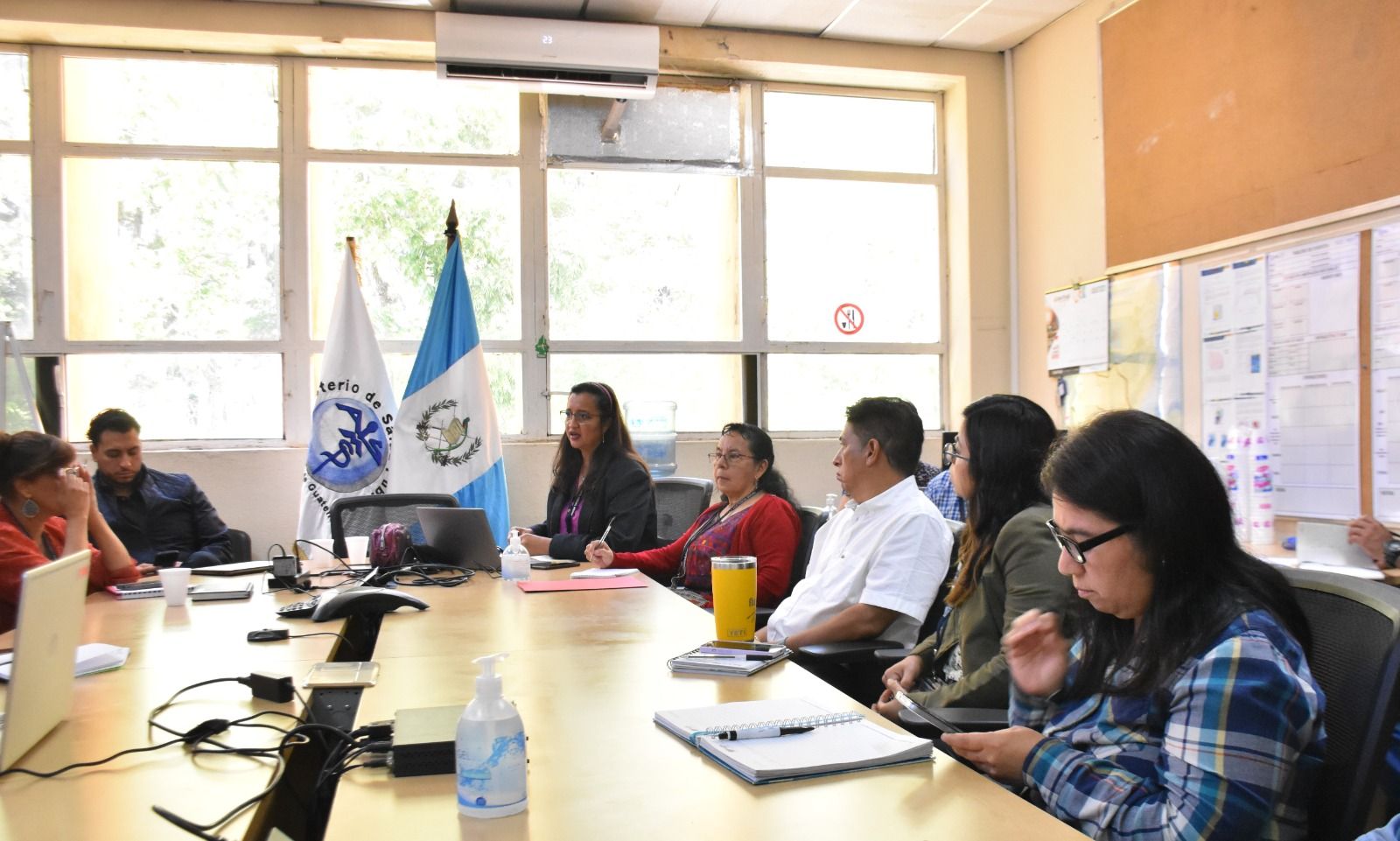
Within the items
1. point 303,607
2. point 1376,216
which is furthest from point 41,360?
point 1376,216

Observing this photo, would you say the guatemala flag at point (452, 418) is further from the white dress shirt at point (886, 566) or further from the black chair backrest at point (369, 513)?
the white dress shirt at point (886, 566)

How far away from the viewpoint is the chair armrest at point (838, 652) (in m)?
2.16

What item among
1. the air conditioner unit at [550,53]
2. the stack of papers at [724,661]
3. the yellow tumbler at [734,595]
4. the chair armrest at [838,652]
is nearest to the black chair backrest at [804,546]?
the chair armrest at [838,652]

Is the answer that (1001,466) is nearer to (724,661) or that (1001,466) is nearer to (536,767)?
(724,661)

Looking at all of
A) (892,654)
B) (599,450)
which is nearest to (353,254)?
(599,450)

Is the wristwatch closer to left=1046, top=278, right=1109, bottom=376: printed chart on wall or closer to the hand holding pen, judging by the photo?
left=1046, top=278, right=1109, bottom=376: printed chart on wall

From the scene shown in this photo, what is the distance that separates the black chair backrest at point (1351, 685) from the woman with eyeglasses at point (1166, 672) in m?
0.03

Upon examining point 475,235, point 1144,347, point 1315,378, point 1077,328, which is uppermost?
point 475,235

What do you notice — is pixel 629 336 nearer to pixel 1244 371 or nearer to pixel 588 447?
pixel 588 447

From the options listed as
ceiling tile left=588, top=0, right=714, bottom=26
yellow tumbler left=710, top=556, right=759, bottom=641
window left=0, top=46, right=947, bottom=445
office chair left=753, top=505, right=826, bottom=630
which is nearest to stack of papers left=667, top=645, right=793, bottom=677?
yellow tumbler left=710, top=556, right=759, bottom=641

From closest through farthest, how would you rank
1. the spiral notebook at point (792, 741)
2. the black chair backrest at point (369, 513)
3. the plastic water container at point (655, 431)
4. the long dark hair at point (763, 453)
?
the spiral notebook at point (792, 741)
the long dark hair at point (763, 453)
the black chair backrest at point (369, 513)
the plastic water container at point (655, 431)

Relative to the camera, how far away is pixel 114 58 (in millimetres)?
4859

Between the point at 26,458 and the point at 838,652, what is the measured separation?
6.90 ft

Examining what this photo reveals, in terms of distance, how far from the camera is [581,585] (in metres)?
2.75
